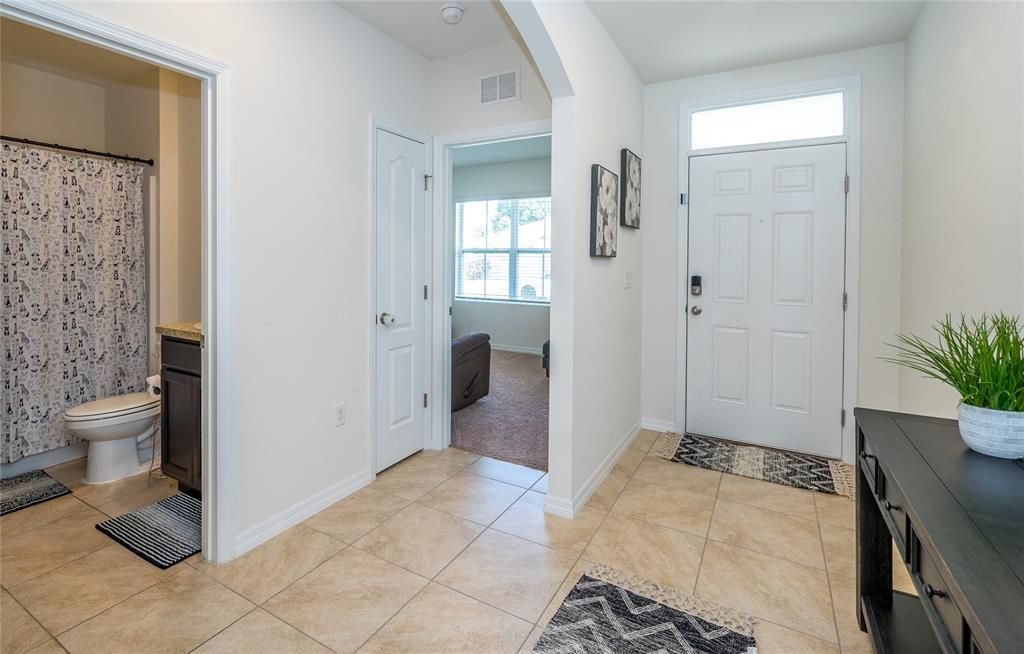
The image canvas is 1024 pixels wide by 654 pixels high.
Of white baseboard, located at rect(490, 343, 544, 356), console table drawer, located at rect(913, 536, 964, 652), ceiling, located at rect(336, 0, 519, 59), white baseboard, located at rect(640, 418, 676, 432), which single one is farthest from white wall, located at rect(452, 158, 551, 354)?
console table drawer, located at rect(913, 536, 964, 652)

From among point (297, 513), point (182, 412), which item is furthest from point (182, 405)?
point (297, 513)

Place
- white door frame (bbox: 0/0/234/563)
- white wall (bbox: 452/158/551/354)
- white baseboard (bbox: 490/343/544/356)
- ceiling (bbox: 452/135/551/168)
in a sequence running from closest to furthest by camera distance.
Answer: white door frame (bbox: 0/0/234/563) → ceiling (bbox: 452/135/551/168) → white wall (bbox: 452/158/551/354) → white baseboard (bbox: 490/343/544/356)

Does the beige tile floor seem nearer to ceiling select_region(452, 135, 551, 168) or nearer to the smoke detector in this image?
the smoke detector

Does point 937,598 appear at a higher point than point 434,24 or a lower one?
lower

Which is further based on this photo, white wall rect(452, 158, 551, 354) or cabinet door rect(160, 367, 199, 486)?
white wall rect(452, 158, 551, 354)

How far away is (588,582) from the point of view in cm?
197

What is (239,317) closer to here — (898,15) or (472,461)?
(472,461)

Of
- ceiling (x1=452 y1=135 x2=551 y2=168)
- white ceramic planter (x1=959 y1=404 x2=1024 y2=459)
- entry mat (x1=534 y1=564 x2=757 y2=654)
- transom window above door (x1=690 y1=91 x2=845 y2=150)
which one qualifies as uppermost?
ceiling (x1=452 y1=135 x2=551 y2=168)

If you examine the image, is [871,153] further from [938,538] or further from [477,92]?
[938,538]

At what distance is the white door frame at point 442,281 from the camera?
3.26 metres

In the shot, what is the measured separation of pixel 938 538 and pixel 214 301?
229cm

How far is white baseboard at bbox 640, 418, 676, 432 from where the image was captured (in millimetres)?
3742

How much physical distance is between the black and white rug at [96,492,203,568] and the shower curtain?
1.12m

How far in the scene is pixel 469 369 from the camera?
4434 mm
